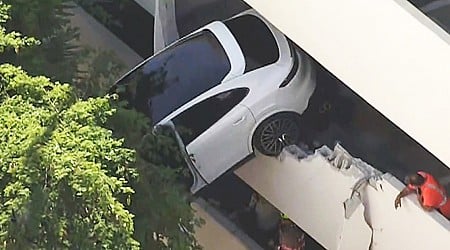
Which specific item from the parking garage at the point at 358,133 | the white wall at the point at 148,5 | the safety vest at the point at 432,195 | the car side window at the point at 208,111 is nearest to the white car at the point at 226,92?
the car side window at the point at 208,111

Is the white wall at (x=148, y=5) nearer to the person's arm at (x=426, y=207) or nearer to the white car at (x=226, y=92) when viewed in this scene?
the white car at (x=226, y=92)

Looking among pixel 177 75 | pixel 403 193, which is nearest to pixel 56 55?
pixel 177 75

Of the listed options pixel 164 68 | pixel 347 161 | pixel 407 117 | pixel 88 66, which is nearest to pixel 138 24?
pixel 164 68

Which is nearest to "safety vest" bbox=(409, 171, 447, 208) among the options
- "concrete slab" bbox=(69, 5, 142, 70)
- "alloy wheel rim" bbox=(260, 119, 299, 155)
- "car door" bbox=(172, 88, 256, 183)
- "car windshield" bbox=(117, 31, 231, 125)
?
"alloy wheel rim" bbox=(260, 119, 299, 155)

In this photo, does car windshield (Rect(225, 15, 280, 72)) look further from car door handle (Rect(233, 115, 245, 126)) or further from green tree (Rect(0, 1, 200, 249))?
green tree (Rect(0, 1, 200, 249))

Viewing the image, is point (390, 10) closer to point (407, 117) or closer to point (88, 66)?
point (407, 117)
